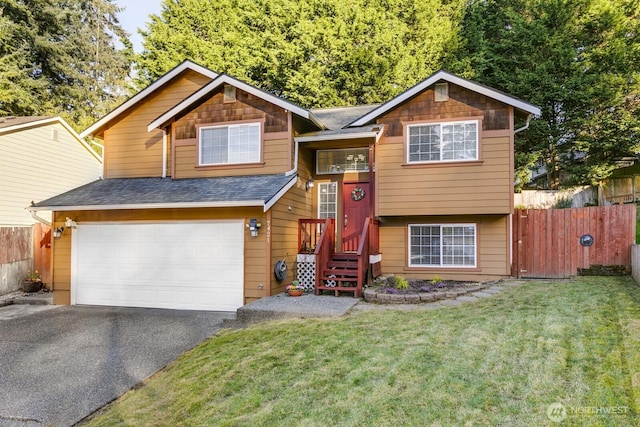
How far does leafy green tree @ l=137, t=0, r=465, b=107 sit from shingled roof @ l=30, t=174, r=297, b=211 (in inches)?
460

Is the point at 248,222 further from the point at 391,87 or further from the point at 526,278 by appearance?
the point at 391,87

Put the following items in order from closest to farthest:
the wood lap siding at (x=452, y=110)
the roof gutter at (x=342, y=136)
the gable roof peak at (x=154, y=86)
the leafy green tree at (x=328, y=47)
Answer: the wood lap siding at (x=452, y=110), the roof gutter at (x=342, y=136), the gable roof peak at (x=154, y=86), the leafy green tree at (x=328, y=47)

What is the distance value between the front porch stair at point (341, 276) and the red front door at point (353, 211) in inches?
45.8

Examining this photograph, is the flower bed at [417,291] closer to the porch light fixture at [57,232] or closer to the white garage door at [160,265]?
the white garage door at [160,265]

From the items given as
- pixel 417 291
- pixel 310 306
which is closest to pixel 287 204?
pixel 310 306

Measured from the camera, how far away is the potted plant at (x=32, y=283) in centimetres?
1144

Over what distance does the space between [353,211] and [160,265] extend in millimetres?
5036

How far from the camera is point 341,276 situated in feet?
29.3

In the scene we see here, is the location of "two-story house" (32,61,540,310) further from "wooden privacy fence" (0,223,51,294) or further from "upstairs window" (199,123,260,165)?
"wooden privacy fence" (0,223,51,294)

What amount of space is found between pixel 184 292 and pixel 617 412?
8154 mm

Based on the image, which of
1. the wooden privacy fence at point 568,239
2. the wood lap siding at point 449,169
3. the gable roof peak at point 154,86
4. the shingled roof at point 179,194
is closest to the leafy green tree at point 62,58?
the gable roof peak at point 154,86

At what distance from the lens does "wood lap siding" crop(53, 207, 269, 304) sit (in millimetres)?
8711

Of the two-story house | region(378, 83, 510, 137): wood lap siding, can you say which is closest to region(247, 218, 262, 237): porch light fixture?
the two-story house

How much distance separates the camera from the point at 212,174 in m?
10.1
